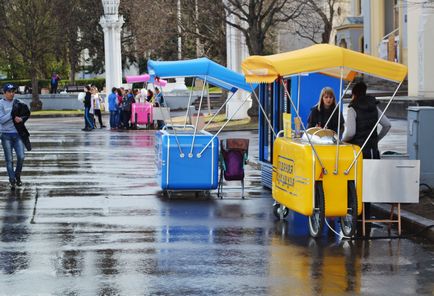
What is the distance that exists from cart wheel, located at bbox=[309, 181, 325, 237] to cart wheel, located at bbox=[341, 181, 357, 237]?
1.19 ft

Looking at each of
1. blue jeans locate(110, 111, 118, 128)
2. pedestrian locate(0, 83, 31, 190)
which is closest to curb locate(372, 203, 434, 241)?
pedestrian locate(0, 83, 31, 190)

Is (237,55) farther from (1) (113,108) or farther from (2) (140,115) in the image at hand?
(1) (113,108)

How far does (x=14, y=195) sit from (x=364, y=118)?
683 centimetres

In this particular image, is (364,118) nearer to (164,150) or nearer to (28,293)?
(164,150)

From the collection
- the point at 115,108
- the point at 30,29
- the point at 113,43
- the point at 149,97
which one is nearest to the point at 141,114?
the point at 115,108

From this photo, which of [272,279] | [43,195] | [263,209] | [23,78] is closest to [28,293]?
[272,279]

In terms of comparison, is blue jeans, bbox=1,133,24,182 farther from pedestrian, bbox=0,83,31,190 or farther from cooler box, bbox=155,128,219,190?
cooler box, bbox=155,128,219,190

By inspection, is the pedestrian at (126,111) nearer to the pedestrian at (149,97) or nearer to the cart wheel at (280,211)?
the pedestrian at (149,97)

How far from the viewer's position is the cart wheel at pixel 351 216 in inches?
474

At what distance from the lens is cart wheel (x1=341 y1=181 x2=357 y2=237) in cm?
1205

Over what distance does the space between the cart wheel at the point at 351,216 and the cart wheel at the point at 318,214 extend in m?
0.36

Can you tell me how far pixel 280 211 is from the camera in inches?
554

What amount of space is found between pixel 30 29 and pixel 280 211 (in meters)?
46.8

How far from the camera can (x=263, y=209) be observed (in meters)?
15.3
